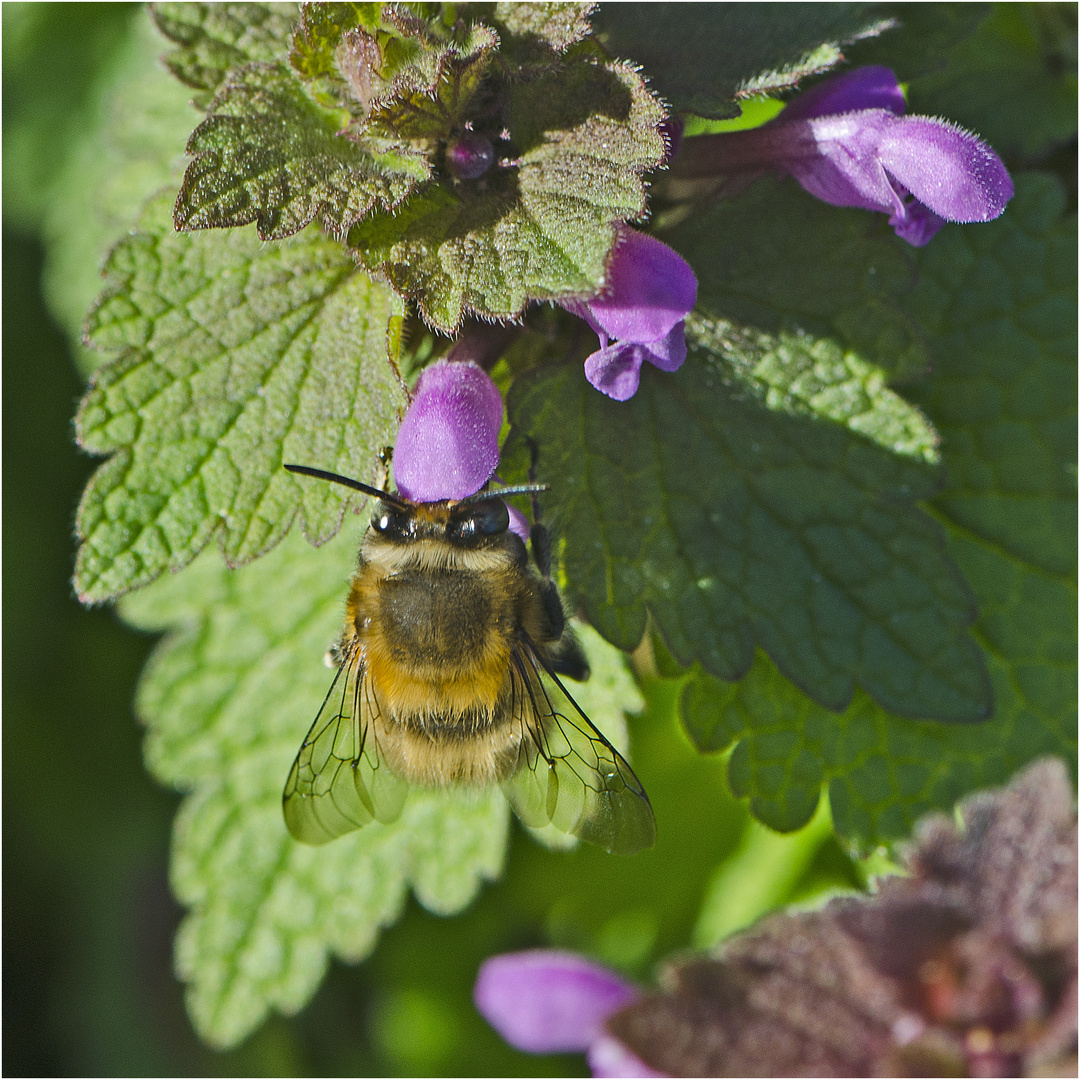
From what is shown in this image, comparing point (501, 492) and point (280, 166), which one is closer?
point (280, 166)

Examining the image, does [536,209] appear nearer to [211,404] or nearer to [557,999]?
[211,404]

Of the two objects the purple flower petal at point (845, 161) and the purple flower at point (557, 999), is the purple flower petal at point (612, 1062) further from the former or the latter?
the purple flower petal at point (845, 161)

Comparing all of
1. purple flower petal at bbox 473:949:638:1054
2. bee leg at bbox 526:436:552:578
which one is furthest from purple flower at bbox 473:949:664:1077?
bee leg at bbox 526:436:552:578

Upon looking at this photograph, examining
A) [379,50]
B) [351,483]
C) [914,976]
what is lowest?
[914,976]

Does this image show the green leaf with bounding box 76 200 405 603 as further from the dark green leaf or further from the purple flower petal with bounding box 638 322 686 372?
the dark green leaf

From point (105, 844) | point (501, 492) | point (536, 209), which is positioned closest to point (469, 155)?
point (536, 209)

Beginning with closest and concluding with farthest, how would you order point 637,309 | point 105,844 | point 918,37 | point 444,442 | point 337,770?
point 637,309, point 444,442, point 337,770, point 918,37, point 105,844
